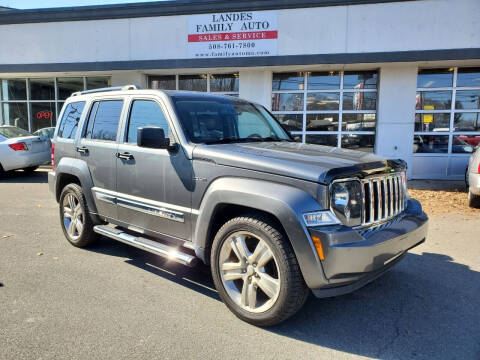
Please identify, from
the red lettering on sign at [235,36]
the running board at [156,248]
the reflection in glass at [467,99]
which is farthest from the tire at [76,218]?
the reflection in glass at [467,99]

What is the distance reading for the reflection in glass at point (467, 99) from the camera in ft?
36.2

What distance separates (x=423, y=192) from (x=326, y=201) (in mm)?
7493

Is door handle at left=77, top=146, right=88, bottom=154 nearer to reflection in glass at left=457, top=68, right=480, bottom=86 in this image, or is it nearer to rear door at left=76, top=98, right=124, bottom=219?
rear door at left=76, top=98, right=124, bottom=219

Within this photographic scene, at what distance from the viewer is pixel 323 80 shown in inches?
465

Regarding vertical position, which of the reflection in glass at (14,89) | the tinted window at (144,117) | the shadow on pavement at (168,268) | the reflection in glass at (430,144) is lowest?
the shadow on pavement at (168,268)

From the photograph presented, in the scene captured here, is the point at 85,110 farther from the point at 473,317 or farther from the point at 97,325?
the point at 473,317

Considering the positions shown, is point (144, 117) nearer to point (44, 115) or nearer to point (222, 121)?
point (222, 121)

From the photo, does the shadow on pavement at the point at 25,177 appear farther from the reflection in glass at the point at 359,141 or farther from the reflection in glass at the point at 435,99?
the reflection in glass at the point at 435,99

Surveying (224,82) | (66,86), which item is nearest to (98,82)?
(66,86)

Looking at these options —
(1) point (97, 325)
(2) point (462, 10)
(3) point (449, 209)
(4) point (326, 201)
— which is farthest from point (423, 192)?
(1) point (97, 325)

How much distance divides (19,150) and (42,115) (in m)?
4.84

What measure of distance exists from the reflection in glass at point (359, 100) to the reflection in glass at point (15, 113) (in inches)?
489

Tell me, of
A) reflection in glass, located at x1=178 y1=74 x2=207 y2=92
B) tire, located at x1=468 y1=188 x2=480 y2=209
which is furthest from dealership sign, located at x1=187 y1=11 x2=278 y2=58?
tire, located at x1=468 y1=188 x2=480 y2=209

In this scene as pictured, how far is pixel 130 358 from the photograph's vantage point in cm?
267
